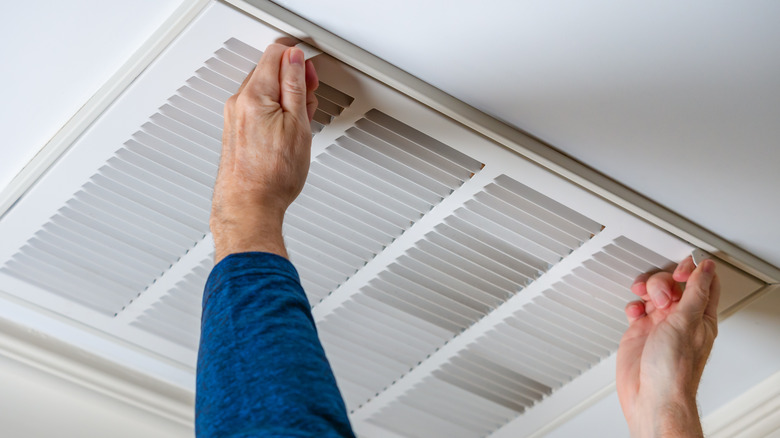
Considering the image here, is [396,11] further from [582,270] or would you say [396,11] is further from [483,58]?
[582,270]

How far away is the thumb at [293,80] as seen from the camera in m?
0.94

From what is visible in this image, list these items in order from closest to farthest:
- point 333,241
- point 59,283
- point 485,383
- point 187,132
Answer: point 187,132, point 333,241, point 59,283, point 485,383

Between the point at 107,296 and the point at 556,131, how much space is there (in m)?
0.79

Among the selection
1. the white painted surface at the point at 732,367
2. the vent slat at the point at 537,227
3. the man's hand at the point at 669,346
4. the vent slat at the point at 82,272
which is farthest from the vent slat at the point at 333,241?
the white painted surface at the point at 732,367

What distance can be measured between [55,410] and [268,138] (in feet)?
2.72

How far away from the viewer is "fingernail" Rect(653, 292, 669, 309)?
117 cm

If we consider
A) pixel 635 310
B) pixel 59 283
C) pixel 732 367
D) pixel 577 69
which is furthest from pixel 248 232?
pixel 732 367

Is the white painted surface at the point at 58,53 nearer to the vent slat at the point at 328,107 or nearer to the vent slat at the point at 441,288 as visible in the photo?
the vent slat at the point at 328,107

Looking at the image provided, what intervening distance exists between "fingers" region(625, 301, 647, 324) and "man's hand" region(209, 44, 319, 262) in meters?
→ 0.59

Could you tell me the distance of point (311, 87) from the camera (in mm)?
993

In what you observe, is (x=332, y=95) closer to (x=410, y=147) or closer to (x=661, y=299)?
(x=410, y=147)

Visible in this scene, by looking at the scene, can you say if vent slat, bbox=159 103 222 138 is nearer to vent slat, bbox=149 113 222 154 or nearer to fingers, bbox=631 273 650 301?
vent slat, bbox=149 113 222 154

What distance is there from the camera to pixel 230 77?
3.31 feet

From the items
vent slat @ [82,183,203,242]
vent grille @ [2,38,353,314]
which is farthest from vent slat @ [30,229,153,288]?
vent slat @ [82,183,203,242]
